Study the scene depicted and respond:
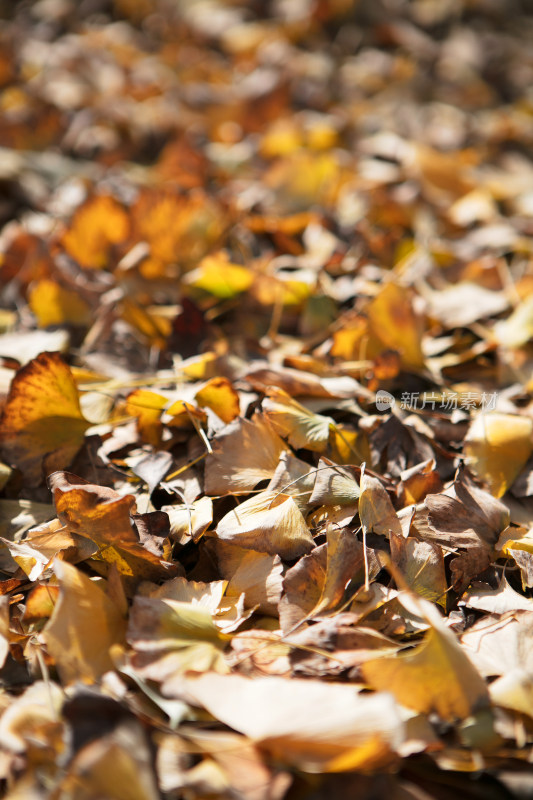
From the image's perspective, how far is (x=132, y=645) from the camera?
0.47 meters

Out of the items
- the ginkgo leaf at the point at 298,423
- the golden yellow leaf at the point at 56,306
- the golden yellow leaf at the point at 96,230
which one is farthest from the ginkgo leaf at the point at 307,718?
the golden yellow leaf at the point at 96,230

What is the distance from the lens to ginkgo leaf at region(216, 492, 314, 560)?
1.79 ft

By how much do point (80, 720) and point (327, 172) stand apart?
953 millimetres

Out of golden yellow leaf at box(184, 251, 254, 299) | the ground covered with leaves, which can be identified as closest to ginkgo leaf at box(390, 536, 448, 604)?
the ground covered with leaves

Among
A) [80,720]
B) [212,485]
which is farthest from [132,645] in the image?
[212,485]

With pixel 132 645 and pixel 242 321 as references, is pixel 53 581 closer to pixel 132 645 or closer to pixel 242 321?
pixel 132 645

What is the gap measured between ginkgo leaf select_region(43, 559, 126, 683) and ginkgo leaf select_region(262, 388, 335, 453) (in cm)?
22

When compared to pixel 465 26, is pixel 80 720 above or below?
below

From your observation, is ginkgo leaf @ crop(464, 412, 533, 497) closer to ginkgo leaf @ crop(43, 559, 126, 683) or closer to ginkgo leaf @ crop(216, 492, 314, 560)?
ginkgo leaf @ crop(216, 492, 314, 560)

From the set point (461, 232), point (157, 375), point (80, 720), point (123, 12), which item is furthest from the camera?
point (123, 12)

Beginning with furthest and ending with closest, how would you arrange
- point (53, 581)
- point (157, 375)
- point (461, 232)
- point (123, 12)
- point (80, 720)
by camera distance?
point (123, 12)
point (461, 232)
point (157, 375)
point (53, 581)
point (80, 720)

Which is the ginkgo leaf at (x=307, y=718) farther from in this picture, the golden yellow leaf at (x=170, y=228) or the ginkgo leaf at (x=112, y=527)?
the golden yellow leaf at (x=170, y=228)

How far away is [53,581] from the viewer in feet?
1.74

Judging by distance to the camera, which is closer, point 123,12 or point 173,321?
point 173,321
